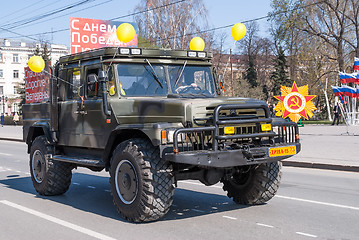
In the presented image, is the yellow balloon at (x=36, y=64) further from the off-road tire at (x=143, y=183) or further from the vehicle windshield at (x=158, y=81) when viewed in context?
the off-road tire at (x=143, y=183)

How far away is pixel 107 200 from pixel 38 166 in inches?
66.1

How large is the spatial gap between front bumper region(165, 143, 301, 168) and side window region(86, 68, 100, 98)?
207 centimetres

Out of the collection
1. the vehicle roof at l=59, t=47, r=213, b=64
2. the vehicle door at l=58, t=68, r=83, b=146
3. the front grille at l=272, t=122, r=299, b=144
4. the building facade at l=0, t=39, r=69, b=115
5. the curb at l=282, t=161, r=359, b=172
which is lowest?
the curb at l=282, t=161, r=359, b=172

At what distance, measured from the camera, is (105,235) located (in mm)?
6035

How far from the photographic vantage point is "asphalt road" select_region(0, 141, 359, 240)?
240 inches

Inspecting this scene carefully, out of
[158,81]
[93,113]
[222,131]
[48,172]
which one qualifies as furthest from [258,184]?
[48,172]

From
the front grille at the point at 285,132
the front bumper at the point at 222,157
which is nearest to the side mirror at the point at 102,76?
the front bumper at the point at 222,157

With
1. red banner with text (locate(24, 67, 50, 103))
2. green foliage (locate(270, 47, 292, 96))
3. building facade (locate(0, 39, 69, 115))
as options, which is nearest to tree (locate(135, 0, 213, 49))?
green foliage (locate(270, 47, 292, 96))

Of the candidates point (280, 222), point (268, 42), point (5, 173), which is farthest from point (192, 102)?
point (268, 42)

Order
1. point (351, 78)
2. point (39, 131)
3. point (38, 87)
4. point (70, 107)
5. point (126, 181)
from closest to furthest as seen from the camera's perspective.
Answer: point (126, 181) → point (70, 107) → point (39, 131) → point (38, 87) → point (351, 78)

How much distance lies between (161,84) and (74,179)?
4879 millimetres

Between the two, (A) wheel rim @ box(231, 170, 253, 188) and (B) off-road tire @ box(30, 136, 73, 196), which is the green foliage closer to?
(B) off-road tire @ box(30, 136, 73, 196)

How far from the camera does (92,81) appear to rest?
24.5ft

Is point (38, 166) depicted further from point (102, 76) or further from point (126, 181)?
point (126, 181)
